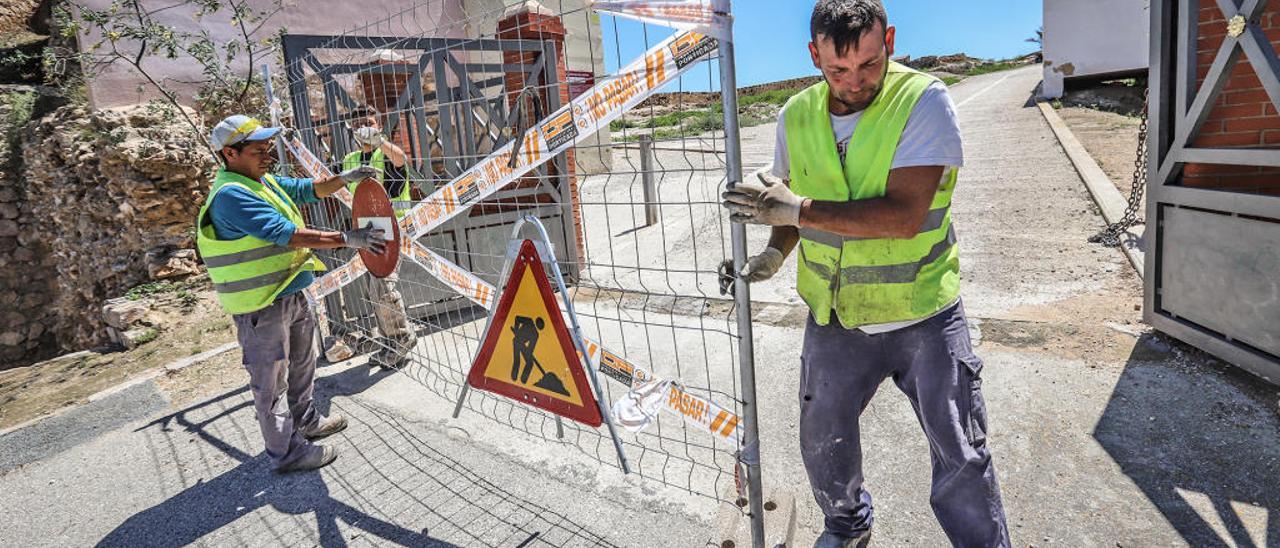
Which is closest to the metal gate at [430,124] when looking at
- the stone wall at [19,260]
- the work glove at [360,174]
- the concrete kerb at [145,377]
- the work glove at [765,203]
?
the work glove at [360,174]

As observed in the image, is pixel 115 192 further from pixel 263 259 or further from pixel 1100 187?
pixel 1100 187

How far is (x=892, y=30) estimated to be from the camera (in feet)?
6.72

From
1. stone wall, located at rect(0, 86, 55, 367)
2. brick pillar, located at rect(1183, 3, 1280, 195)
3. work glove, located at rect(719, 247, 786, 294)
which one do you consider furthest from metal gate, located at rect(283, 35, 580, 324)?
stone wall, located at rect(0, 86, 55, 367)

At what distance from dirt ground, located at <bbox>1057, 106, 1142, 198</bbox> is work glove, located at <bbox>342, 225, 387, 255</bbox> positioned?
8077mm

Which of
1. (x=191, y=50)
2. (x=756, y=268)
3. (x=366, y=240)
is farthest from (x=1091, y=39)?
(x=366, y=240)

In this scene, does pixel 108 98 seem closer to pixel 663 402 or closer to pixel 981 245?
pixel 663 402

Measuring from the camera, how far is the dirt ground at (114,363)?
590 centimetres

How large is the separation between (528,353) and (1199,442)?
307cm

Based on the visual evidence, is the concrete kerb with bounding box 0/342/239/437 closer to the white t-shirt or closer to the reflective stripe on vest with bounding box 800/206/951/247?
the reflective stripe on vest with bounding box 800/206/951/247

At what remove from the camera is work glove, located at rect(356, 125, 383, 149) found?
474 centimetres

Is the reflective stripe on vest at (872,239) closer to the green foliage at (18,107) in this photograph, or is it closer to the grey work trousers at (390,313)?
the grey work trousers at (390,313)

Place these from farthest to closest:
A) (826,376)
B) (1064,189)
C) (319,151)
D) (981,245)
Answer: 1. (1064,189)
2. (981,245)
3. (319,151)
4. (826,376)

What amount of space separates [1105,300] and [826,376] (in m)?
3.91

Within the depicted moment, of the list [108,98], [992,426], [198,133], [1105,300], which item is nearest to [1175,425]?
[992,426]
